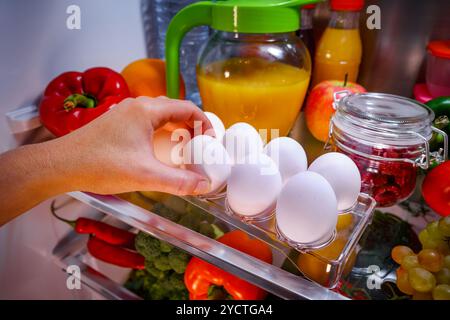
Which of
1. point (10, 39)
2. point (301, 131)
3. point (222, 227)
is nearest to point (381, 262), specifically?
point (222, 227)

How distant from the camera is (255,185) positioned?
1.54 feet

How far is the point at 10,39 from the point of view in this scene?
662 mm

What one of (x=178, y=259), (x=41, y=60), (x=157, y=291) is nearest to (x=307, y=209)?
(x=178, y=259)

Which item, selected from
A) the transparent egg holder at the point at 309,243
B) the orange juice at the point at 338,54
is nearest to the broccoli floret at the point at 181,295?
the transparent egg holder at the point at 309,243

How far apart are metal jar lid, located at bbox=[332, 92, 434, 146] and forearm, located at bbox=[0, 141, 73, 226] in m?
0.44

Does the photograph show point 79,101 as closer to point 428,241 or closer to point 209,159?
point 209,159

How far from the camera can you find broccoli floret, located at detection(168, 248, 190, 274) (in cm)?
65

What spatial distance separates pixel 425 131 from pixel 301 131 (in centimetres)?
32

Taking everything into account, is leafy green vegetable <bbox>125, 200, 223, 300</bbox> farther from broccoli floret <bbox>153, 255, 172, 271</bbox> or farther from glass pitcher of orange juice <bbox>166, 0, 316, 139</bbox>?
glass pitcher of orange juice <bbox>166, 0, 316, 139</bbox>

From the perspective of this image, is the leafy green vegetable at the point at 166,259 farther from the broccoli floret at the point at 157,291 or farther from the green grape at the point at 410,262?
the green grape at the point at 410,262

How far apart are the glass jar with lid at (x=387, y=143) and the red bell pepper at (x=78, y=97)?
1.48 ft

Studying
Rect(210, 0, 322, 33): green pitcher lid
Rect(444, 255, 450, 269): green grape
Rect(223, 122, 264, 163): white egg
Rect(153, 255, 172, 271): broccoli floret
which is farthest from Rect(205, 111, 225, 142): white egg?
A: Rect(444, 255, 450, 269): green grape

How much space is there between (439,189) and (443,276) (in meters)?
0.16
